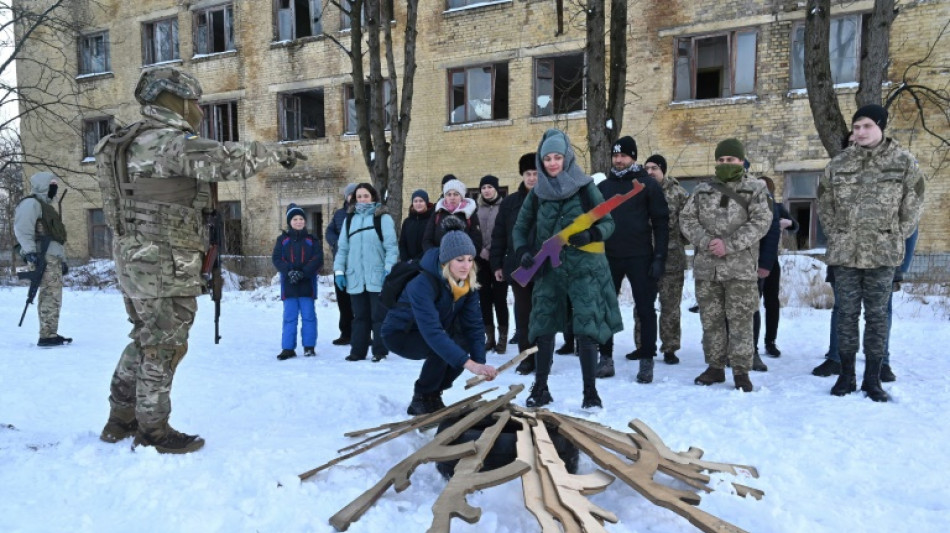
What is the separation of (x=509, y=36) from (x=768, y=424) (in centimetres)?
1280

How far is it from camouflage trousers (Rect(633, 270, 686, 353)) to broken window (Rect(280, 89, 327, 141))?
14.1 m

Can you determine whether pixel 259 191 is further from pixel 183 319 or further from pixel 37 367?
pixel 183 319

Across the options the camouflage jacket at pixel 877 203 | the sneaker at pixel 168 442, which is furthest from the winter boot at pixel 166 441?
the camouflage jacket at pixel 877 203

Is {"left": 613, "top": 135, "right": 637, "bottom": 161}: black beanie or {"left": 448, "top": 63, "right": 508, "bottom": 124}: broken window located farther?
{"left": 448, "top": 63, "right": 508, "bottom": 124}: broken window

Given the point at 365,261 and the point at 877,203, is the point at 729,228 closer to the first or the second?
the point at 877,203

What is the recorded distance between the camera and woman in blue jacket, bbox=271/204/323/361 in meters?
6.54

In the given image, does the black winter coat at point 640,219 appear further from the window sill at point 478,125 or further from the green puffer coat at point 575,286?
the window sill at point 478,125

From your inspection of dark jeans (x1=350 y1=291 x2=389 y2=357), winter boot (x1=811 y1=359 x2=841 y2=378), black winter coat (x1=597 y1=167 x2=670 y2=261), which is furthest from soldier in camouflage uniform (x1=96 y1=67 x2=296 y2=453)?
winter boot (x1=811 y1=359 x2=841 y2=378)

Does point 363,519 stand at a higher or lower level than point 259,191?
lower

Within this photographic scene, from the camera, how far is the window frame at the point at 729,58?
508 inches

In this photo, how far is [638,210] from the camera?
522 cm

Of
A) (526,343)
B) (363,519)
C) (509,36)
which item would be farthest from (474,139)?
(363,519)

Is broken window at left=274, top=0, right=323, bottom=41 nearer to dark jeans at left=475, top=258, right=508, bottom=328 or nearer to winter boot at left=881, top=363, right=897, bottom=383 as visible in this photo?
dark jeans at left=475, top=258, right=508, bottom=328

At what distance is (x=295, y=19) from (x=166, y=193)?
1593 centimetres
